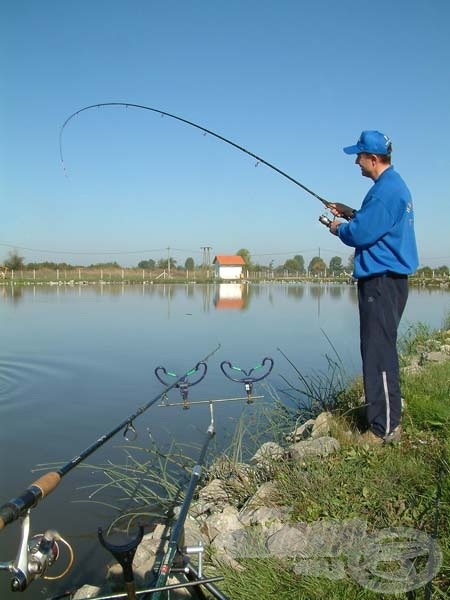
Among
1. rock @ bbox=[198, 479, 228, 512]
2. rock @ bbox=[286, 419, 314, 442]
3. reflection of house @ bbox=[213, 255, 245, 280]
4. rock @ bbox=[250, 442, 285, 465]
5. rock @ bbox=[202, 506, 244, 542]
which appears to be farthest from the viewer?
reflection of house @ bbox=[213, 255, 245, 280]

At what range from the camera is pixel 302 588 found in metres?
2.21

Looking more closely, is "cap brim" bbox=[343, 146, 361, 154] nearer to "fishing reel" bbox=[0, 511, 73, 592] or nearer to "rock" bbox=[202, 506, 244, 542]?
"rock" bbox=[202, 506, 244, 542]

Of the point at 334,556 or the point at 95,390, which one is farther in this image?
the point at 95,390

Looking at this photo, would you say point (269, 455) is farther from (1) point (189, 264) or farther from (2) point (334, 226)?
(1) point (189, 264)

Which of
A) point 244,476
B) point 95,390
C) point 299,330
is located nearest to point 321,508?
point 244,476

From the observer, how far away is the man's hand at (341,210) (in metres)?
4.17

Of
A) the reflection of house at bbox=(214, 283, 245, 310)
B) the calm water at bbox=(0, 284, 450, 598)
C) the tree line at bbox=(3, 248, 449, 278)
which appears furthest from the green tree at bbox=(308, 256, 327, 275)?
the calm water at bbox=(0, 284, 450, 598)

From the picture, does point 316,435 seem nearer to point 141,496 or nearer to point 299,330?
point 141,496

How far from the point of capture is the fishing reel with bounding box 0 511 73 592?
5.57 feet

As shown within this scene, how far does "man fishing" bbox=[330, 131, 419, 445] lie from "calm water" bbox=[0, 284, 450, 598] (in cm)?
185

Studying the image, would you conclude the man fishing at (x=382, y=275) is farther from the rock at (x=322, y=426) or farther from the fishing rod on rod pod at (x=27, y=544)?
the fishing rod on rod pod at (x=27, y=544)

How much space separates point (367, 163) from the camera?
370cm

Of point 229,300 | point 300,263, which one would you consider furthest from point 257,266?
point 229,300

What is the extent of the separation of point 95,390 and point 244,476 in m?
4.32
